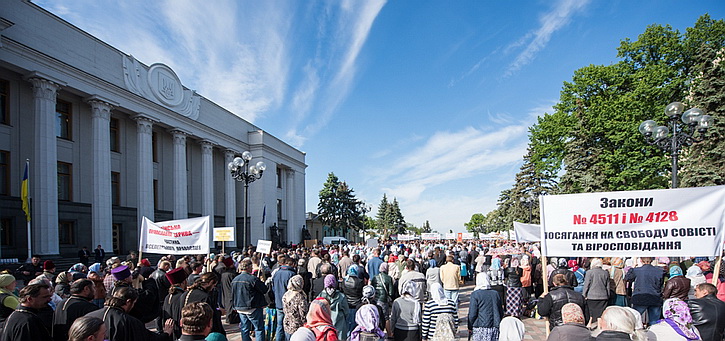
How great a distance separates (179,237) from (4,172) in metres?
15.4

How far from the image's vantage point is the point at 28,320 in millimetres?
3801

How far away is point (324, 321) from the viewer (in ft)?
14.8

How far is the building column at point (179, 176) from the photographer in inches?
1128

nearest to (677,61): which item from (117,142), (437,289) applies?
(437,289)

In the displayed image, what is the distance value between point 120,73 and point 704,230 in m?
28.0

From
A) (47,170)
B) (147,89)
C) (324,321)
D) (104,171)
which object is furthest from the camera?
(147,89)

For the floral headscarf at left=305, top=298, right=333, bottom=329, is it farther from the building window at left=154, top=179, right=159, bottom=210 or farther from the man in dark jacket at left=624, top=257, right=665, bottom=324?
the building window at left=154, top=179, right=159, bottom=210

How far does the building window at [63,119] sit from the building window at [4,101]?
8.49 ft

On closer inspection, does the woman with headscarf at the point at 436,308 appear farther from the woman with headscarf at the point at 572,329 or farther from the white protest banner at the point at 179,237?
the white protest banner at the point at 179,237

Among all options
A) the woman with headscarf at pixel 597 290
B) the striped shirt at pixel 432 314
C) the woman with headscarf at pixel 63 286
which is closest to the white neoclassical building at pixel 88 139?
the woman with headscarf at pixel 63 286

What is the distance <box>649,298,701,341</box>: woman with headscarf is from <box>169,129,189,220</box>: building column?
1148 inches

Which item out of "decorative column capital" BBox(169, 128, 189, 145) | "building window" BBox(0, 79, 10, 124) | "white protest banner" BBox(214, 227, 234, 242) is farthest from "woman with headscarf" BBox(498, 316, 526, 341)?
"decorative column capital" BBox(169, 128, 189, 145)

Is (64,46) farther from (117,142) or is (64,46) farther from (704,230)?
(704,230)

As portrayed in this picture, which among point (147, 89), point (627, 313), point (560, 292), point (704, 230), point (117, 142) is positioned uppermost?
point (147, 89)
